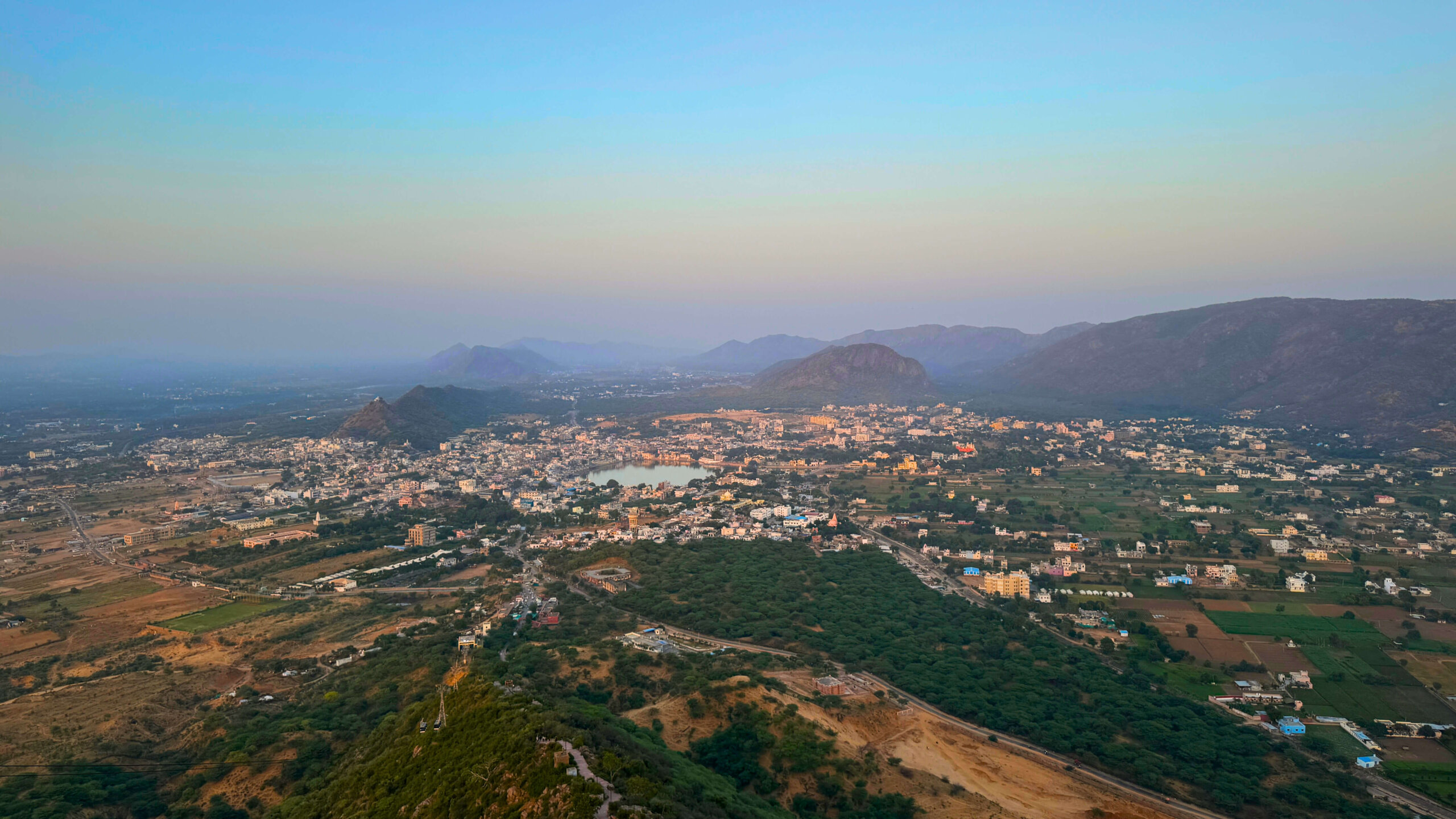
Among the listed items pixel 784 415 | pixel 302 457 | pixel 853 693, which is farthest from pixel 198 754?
pixel 784 415

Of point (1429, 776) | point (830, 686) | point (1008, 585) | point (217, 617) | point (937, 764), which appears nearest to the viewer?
point (1429, 776)

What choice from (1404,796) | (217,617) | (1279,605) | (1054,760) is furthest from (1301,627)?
(217,617)

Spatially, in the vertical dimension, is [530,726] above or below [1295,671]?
above

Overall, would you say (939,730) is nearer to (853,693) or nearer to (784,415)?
(853,693)

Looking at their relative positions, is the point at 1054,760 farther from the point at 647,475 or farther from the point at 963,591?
the point at 647,475

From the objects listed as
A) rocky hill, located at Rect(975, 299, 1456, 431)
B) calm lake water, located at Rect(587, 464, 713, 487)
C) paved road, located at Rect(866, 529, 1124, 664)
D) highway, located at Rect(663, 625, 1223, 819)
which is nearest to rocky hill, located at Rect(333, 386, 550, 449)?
calm lake water, located at Rect(587, 464, 713, 487)
